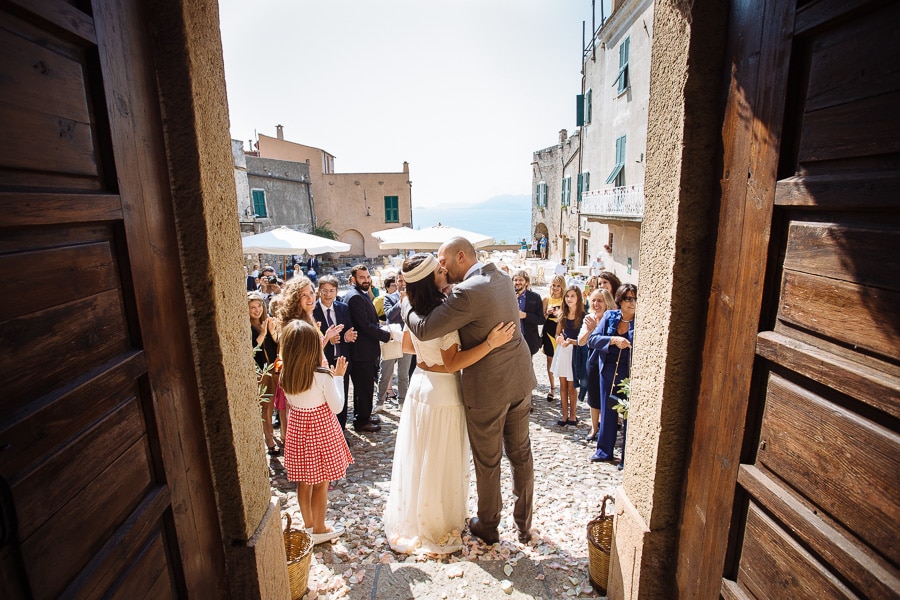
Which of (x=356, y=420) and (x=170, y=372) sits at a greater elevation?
(x=170, y=372)

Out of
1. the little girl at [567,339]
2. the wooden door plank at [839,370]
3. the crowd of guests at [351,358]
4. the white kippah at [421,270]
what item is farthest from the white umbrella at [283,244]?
the wooden door plank at [839,370]

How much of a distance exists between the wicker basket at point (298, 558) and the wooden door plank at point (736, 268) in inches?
88.5

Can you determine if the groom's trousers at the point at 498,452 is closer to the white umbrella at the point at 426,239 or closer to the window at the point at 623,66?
the white umbrella at the point at 426,239

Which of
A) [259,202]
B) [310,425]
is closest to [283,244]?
[310,425]

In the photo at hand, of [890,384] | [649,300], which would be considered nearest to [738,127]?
[649,300]

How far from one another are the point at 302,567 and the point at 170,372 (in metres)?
1.78

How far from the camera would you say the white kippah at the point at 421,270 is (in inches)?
127

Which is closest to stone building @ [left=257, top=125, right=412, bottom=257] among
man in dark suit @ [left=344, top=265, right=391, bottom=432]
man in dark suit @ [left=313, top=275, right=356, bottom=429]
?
man in dark suit @ [left=313, top=275, right=356, bottom=429]

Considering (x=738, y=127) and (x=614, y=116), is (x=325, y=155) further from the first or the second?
(x=738, y=127)

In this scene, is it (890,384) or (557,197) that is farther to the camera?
(557,197)

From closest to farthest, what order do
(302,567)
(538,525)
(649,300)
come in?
(649,300) → (302,567) → (538,525)

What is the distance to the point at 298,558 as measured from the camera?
2.82m

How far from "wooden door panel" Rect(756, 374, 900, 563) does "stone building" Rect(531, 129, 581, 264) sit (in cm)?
2323

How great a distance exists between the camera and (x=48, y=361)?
1243mm
